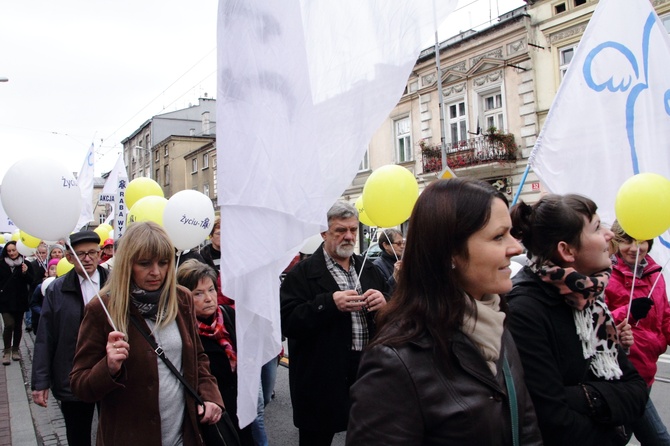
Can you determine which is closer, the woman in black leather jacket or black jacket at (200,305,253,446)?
the woman in black leather jacket

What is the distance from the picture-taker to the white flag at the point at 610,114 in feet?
12.9

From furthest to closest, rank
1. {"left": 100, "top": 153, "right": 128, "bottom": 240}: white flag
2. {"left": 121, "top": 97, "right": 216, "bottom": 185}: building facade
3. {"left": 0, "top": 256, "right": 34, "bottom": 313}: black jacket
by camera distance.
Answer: {"left": 121, "top": 97, "right": 216, "bottom": 185}: building facade < {"left": 0, "top": 256, "right": 34, "bottom": 313}: black jacket < {"left": 100, "top": 153, "right": 128, "bottom": 240}: white flag

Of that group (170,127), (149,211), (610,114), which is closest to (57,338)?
(149,211)

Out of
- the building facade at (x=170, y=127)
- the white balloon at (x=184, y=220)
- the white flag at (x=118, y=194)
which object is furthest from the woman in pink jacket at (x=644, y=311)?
the building facade at (x=170, y=127)

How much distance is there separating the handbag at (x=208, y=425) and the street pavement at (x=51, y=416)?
2126mm

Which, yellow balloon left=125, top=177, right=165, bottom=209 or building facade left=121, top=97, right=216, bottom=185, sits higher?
building facade left=121, top=97, right=216, bottom=185

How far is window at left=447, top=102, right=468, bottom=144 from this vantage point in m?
19.4

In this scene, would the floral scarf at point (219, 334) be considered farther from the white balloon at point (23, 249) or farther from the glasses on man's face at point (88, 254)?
the white balloon at point (23, 249)

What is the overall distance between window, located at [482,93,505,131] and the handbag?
16970 mm

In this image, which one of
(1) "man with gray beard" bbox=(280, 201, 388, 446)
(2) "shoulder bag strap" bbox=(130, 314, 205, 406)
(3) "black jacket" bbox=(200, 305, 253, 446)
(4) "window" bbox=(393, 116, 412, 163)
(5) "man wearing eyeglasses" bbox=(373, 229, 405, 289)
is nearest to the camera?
(2) "shoulder bag strap" bbox=(130, 314, 205, 406)

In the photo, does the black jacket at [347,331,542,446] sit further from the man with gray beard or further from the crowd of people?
the man with gray beard

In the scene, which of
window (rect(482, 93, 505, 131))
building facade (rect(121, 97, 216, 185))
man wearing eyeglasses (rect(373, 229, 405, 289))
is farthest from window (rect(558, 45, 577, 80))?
building facade (rect(121, 97, 216, 185))

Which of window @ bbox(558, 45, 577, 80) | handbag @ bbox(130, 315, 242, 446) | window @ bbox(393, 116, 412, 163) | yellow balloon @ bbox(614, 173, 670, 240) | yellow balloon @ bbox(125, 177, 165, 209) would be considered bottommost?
handbag @ bbox(130, 315, 242, 446)

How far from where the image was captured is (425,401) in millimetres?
1317
